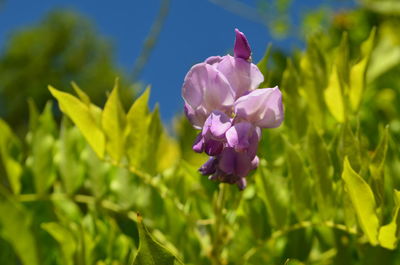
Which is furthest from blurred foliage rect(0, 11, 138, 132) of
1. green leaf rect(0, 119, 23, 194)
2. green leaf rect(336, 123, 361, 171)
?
green leaf rect(336, 123, 361, 171)

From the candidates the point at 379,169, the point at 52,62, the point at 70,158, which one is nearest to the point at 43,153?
the point at 70,158

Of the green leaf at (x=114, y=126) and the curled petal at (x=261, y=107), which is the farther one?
the green leaf at (x=114, y=126)

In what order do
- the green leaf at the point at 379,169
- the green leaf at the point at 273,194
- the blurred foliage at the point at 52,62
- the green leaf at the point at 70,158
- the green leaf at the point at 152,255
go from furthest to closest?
1. the blurred foliage at the point at 52,62
2. the green leaf at the point at 70,158
3. the green leaf at the point at 273,194
4. the green leaf at the point at 379,169
5. the green leaf at the point at 152,255

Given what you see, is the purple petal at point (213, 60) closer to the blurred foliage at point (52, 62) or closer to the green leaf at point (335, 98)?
the green leaf at point (335, 98)

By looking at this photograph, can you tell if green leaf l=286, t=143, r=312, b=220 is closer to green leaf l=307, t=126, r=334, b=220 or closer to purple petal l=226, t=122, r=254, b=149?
green leaf l=307, t=126, r=334, b=220

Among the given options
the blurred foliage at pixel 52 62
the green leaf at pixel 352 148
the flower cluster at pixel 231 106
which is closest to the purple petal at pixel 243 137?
the flower cluster at pixel 231 106

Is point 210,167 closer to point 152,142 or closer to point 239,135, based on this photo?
point 239,135

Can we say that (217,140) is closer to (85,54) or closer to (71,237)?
(71,237)

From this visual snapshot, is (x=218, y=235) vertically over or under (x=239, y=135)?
under

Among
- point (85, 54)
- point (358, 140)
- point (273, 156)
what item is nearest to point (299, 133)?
point (273, 156)
